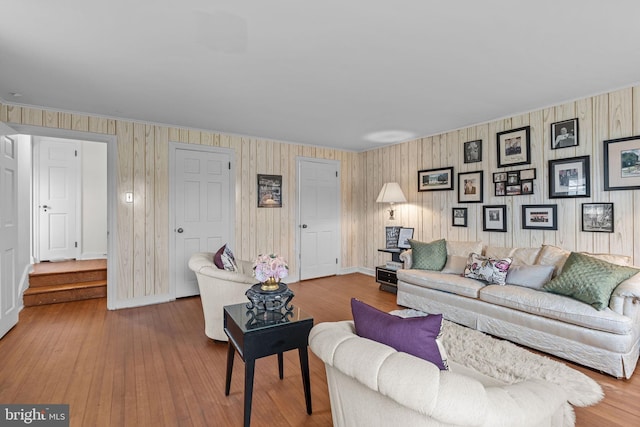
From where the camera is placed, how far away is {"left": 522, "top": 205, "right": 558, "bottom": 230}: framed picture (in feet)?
11.8

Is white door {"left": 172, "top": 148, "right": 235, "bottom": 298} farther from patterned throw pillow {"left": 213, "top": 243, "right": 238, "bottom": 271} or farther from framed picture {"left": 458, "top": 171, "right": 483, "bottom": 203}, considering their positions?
framed picture {"left": 458, "top": 171, "right": 483, "bottom": 203}

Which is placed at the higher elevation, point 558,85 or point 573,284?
point 558,85

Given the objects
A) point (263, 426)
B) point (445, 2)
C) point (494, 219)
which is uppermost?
point (445, 2)

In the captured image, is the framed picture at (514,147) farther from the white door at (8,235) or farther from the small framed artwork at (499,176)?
the white door at (8,235)

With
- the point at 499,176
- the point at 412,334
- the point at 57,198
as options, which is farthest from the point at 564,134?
the point at 57,198

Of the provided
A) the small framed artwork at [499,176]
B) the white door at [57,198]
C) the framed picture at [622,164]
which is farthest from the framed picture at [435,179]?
the white door at [57,198]

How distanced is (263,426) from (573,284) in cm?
275

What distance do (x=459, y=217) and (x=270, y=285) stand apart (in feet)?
11.1

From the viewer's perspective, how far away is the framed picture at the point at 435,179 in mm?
4672

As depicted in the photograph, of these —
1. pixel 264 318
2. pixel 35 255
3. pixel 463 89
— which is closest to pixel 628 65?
pixel 463 89

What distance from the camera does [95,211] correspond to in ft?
18.6

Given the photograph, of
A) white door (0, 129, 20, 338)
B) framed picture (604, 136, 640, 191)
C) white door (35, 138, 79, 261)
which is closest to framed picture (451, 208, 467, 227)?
framed picture (604, 136, 640, 191)

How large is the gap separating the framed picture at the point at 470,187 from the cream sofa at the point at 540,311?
68 centimetres

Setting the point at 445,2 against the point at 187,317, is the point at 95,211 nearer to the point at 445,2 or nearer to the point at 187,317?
the point at 187,317
